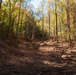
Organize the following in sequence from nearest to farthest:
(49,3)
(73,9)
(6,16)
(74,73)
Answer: (74,73) → (6,16) → (73,9) → (49,3)

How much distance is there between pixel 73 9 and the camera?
30.5 meters

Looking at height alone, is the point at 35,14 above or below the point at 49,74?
above

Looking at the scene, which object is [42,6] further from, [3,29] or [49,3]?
[3,29]

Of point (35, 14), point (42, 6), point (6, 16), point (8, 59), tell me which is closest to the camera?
point (8, 59)

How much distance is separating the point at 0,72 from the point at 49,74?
288 cm

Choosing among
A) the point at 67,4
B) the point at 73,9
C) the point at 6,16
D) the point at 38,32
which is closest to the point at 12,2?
the point at 6,16

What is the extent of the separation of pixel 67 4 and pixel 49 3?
26.6 ft

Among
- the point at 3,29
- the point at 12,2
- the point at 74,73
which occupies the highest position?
the point at 12,2

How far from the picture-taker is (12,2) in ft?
81.6

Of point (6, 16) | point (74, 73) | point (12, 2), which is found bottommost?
point (74, 73)

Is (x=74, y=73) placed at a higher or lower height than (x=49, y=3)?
lower

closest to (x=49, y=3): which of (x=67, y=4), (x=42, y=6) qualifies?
(x=42, y=6)

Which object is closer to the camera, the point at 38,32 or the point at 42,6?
the point at 42,6

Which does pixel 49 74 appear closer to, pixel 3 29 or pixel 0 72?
pixel 0 72
